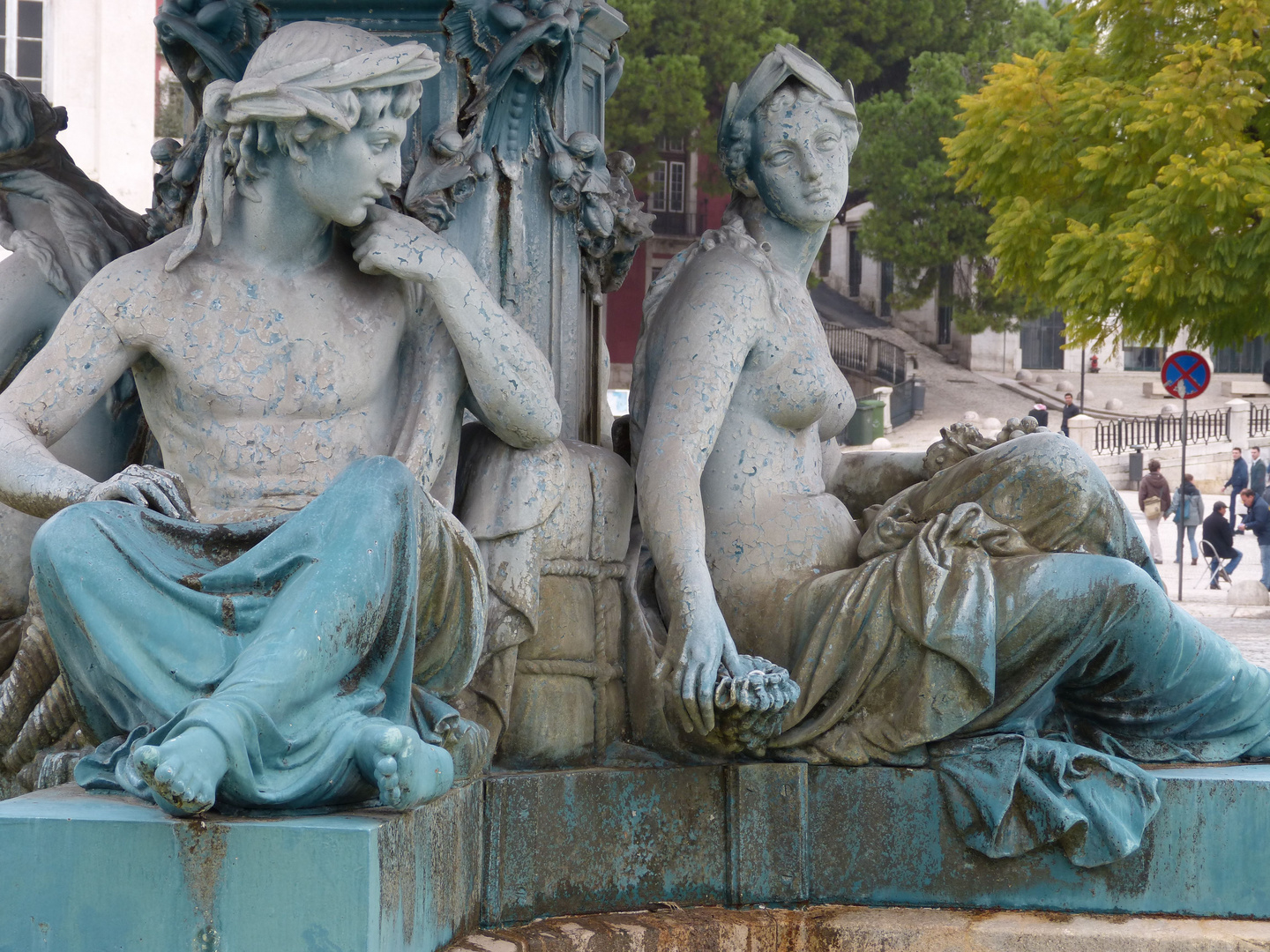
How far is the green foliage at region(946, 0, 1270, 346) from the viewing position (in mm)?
16688

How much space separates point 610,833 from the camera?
12.2 ft

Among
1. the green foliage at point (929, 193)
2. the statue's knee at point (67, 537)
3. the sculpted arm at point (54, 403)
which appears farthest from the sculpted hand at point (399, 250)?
the green foliage at point (929, 193)

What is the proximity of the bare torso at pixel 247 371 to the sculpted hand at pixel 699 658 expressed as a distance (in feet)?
2.49

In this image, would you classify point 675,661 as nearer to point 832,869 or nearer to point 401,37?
point 832,869

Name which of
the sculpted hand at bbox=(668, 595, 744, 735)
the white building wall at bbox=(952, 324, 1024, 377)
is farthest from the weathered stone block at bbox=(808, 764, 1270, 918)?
the white building wall at bbox=(952, 324, 1024, 377)

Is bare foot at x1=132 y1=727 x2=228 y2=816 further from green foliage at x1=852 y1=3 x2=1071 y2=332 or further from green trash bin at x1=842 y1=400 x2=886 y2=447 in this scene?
green foliage at x1=852 y1=3 x2=1071 y2=332

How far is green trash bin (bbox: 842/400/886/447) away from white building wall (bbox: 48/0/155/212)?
41.4 ft

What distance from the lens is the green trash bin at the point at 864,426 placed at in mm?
29312

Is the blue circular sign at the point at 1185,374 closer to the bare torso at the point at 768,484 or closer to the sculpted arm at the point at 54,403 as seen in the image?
the bare torso at the point at 768,484

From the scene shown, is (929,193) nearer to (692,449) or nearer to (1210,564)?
(1210,564)

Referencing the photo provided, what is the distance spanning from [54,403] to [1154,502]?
54.6ft

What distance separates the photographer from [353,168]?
347 cm

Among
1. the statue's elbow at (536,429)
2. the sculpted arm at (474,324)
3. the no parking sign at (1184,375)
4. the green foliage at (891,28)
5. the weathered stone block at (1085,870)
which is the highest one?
the green foliage at (891,28)

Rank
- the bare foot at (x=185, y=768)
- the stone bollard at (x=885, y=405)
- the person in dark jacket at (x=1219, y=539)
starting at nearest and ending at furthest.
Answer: the bare foot at (x=185, y=768)
the person in dark jacket at (x=1219, y=539)
the stone bollard at (x=885, y=405)
